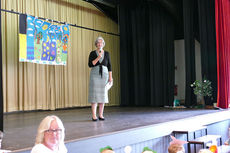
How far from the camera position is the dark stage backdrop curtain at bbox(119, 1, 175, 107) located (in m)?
6.83

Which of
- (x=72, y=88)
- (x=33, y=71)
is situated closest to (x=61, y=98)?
(x=72, y=88)

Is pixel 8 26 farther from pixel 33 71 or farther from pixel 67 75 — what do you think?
pixel 67 75

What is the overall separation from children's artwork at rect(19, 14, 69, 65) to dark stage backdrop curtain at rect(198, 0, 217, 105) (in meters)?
2.96

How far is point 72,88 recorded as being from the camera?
6.77 meters

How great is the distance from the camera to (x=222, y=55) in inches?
223

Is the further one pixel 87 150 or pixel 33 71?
pixel 33 71

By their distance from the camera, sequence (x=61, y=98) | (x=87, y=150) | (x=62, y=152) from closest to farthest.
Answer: (x=62, y=152) < (x=87, y=150) < (x=61, y=98)

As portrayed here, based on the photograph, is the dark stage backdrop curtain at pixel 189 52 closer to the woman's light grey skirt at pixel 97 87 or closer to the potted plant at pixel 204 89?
the potted plant at pixel 204 89

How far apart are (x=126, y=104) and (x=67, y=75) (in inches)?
72.2

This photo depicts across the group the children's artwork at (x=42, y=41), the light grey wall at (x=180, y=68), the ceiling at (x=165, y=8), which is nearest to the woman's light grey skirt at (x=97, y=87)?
the children's artwork at (x=42, y=41)

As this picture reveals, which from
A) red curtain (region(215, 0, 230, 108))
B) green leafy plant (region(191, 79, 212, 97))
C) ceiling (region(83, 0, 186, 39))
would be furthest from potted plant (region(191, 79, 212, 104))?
ceiling (region(83, 0, 186, 39))

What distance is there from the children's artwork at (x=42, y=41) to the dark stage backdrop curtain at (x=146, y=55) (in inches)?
75.0

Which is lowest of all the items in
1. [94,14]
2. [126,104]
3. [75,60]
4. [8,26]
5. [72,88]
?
[126,104]

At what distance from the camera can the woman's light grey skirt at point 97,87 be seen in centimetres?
365
